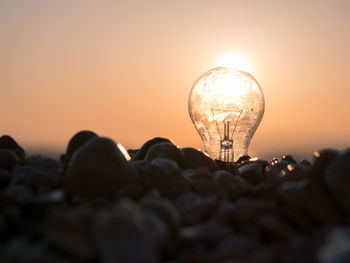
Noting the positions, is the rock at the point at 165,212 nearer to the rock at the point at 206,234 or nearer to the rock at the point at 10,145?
the rock at the point at 206,234

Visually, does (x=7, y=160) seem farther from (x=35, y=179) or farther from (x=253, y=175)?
(x=253, y=175)

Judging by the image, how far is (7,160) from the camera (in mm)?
4250

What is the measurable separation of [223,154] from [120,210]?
5903 millimetres

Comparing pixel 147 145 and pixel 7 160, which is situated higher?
pixel 7 160

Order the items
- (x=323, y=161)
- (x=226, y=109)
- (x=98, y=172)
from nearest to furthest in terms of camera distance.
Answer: (x=323, y=161)
(x=98, y=172)
(x=226, y=109)

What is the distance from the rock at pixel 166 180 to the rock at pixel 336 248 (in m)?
1.28

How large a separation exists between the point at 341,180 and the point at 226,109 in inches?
196

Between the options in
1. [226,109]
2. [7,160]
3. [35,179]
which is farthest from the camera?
[226,109]

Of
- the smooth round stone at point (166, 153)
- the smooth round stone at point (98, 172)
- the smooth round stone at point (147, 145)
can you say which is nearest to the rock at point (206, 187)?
the smooth round stone at point (98, 172)

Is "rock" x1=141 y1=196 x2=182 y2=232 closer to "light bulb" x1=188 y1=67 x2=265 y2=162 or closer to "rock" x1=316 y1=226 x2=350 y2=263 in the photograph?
"rock" x1=316 y1=226 x2=350 y2=263

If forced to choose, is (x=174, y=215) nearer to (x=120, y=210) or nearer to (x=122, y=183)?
(x=120, y=210)

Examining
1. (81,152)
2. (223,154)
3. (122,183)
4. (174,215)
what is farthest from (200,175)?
(223,154)

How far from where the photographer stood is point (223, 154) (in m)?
7.90

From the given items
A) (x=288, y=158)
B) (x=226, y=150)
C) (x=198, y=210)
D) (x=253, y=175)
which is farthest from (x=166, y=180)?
(x=226, y=150)
